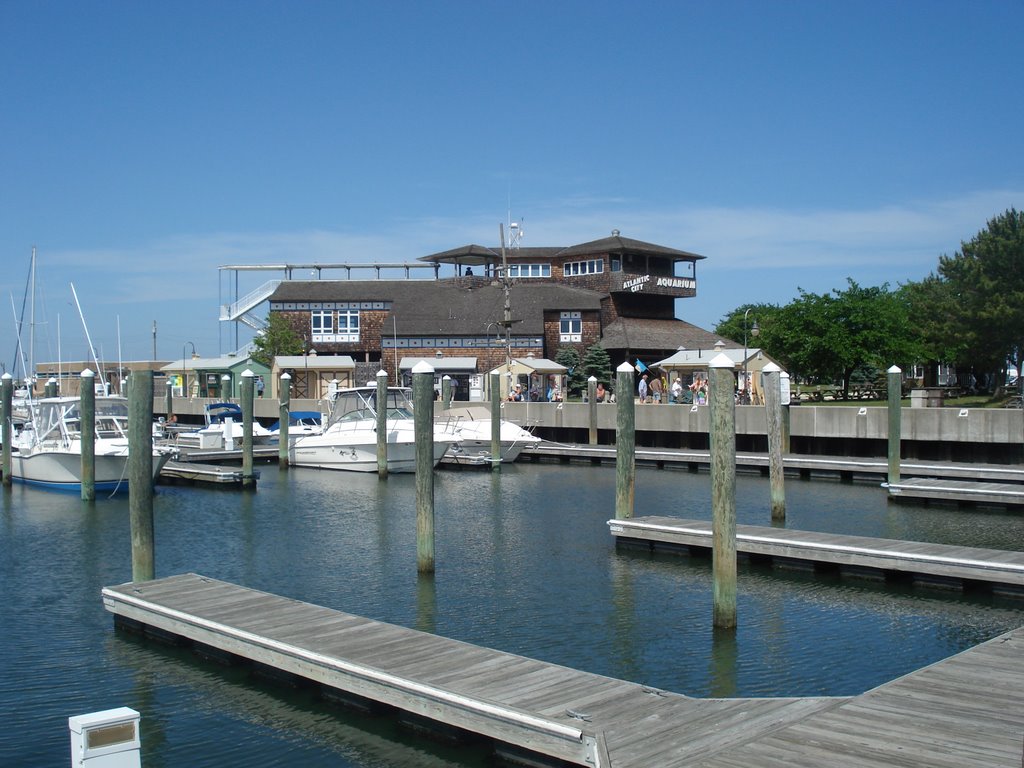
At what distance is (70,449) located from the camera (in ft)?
98.8

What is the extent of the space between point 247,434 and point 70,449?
5.10m

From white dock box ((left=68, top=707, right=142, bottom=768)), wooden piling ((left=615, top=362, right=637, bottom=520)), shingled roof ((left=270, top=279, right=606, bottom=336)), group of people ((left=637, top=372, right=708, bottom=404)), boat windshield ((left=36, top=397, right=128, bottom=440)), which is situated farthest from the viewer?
shingled roof ((left=270, top=279, right=606, bottom=336))

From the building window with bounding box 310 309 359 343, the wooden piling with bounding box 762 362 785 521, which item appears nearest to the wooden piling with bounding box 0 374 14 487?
the wooden piling with bounding box 762 362 785 521

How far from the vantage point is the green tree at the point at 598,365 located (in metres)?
61.9

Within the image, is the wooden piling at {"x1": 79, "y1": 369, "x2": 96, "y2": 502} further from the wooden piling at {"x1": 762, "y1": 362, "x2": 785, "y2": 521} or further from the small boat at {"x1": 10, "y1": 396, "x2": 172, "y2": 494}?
the wooden piling at {"x1": 762, "y1": 362, "x2": 785, "y2": 521}

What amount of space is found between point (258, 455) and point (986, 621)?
29483 millimetres

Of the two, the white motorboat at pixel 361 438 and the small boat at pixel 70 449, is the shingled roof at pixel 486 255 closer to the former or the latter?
the white motorboat at pixel 361 438

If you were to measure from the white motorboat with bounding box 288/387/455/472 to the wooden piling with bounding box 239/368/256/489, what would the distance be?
357cm

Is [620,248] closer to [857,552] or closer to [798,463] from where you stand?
[798,463]

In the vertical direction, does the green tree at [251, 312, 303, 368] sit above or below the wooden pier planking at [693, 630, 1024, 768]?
above

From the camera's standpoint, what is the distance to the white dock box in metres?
6.77

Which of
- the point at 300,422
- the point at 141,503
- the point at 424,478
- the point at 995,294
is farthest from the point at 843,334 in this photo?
the point at 141,503

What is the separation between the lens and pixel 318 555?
20.0 m

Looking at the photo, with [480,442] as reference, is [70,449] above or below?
above
